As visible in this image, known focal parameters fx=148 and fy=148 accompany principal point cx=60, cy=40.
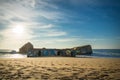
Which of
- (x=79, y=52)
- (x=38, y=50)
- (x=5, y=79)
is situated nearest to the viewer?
(x=5, y=79)

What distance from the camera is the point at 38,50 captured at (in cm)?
4594

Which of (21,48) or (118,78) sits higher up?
(21,48)

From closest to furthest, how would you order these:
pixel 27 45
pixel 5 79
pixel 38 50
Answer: pixel 5 79 → pixel 38 50 → pixel 27 45

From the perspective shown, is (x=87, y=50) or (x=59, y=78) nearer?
(x=59, y=78)

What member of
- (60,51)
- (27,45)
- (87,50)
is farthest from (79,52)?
(27,45)

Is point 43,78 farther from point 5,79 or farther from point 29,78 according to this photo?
point 5,79

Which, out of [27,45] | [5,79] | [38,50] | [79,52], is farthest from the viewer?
[27,45]

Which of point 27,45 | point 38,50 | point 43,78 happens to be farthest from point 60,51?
point 27,45

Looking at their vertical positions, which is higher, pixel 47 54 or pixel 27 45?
pixel 27 45

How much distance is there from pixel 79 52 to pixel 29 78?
205ft

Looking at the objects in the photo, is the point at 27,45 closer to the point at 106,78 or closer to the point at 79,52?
the point at 79,52

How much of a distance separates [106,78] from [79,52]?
6177cm

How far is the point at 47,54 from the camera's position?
46.3m

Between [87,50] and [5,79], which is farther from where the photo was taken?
[87,50]
